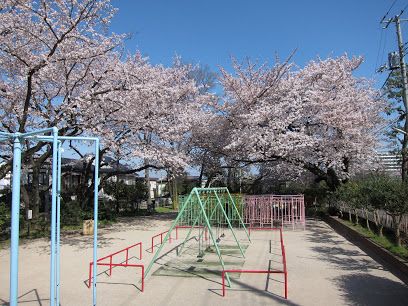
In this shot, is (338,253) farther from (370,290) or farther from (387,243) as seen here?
(370,290)

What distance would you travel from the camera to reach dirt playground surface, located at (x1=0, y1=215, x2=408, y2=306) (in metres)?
7.00

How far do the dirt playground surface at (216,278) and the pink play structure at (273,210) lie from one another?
14.7 ft

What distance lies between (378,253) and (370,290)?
12.0ft

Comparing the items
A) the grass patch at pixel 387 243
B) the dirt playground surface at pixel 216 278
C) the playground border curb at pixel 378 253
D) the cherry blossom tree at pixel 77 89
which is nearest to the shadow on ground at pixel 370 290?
the dirt playground surface at pixel 216 278

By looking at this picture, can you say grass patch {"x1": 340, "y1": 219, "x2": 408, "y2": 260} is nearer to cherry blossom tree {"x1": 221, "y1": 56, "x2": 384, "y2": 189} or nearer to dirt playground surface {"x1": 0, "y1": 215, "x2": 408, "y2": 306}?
dirt playground surface {"x1": 0, "y1": 215, "x2": 408, "y2": 306}

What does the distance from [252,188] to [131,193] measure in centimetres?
994

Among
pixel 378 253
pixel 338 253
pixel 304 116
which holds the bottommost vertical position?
pixel 338 253

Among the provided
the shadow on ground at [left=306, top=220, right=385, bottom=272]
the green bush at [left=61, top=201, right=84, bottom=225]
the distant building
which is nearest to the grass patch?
the shadow on ground at [left=306, top=220, right=385, bottom=272]

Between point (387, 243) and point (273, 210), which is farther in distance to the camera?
point (273, 210)

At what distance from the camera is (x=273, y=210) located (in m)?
18.9

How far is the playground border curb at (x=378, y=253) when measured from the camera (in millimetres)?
8524

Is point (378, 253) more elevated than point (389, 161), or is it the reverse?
point (389, 161)

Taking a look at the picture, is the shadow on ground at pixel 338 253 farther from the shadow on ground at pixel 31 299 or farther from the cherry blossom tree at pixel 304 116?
the shadow on ground at pixel 31 299

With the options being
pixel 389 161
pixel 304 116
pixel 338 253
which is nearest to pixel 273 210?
pixel 304 116
